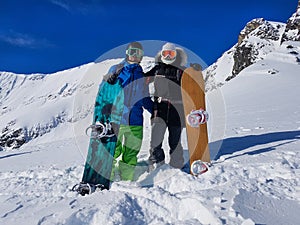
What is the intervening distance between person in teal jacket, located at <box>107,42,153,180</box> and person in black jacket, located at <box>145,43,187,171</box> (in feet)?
0.72

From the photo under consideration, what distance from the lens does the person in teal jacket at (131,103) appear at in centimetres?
429

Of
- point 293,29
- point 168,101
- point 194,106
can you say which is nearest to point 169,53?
point 168,101

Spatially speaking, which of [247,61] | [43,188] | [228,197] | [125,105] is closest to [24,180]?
[43,188]

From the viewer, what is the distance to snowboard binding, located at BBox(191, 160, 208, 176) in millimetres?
4156

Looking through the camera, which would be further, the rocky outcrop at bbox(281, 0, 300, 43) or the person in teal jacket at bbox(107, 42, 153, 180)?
the rocky outcrop at bbox(281, 0, 300, 43)

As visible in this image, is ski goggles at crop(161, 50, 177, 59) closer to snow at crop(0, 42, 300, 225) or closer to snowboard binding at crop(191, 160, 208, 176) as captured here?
snow at crop(0, 42, 300, 225)

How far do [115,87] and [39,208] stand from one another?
1794 mm

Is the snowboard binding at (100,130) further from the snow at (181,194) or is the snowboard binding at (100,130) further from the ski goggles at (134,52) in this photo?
the ski goggles at (134,52)

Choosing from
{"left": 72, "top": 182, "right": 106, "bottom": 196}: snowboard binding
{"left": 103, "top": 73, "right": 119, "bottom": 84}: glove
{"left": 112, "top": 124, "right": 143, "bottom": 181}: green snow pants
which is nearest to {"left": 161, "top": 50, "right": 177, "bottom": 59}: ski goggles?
{"left": 103, "top": 73, "right": 119, "bottom": 84}: glove

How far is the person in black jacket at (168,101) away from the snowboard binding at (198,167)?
420mm

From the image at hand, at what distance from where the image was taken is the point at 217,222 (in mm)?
2635

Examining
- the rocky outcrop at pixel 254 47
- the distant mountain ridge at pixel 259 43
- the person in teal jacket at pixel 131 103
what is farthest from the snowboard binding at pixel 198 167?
the rocky outcrop at pixel 254 47

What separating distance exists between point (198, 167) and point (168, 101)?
1.04m

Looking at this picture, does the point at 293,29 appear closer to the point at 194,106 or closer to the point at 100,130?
the point at 194,106
